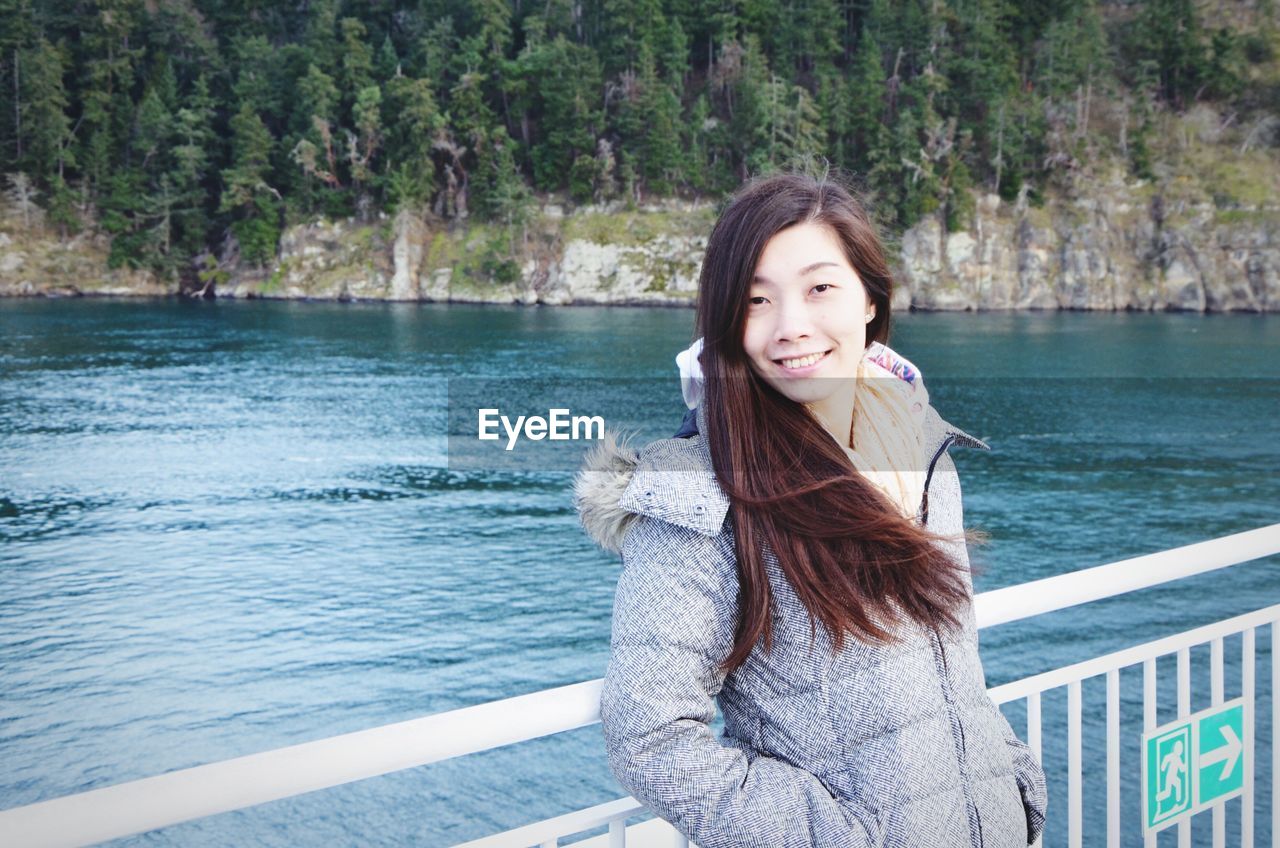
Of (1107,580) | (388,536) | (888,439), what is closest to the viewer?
(888,439)

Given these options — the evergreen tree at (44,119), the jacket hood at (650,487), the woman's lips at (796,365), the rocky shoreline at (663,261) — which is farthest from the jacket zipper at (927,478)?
the evergreen tree at (44,119)

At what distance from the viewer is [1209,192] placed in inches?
2256

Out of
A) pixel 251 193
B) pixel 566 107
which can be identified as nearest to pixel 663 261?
pixel 566 107

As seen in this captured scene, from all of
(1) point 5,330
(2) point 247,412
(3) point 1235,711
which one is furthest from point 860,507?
(1) point 5,330

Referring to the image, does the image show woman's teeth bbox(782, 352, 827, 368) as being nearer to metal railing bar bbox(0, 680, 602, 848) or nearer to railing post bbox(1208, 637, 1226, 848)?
metal railing bar bbox(0, 680, 602, 848)

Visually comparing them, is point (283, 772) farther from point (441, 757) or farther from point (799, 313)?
point (799, 313)

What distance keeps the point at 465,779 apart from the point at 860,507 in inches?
445

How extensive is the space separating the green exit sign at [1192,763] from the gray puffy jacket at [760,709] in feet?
1.96

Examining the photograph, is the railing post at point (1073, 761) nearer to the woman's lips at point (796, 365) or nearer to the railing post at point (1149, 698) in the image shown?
the railing post at point (1149, 698)

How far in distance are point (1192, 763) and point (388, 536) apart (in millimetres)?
20210

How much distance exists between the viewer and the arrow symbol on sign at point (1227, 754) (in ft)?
6.54

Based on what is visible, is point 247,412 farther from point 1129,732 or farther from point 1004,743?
point 1004,743

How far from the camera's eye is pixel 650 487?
48.9 inches

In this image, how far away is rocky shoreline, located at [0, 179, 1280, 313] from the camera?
5512 centimetres
